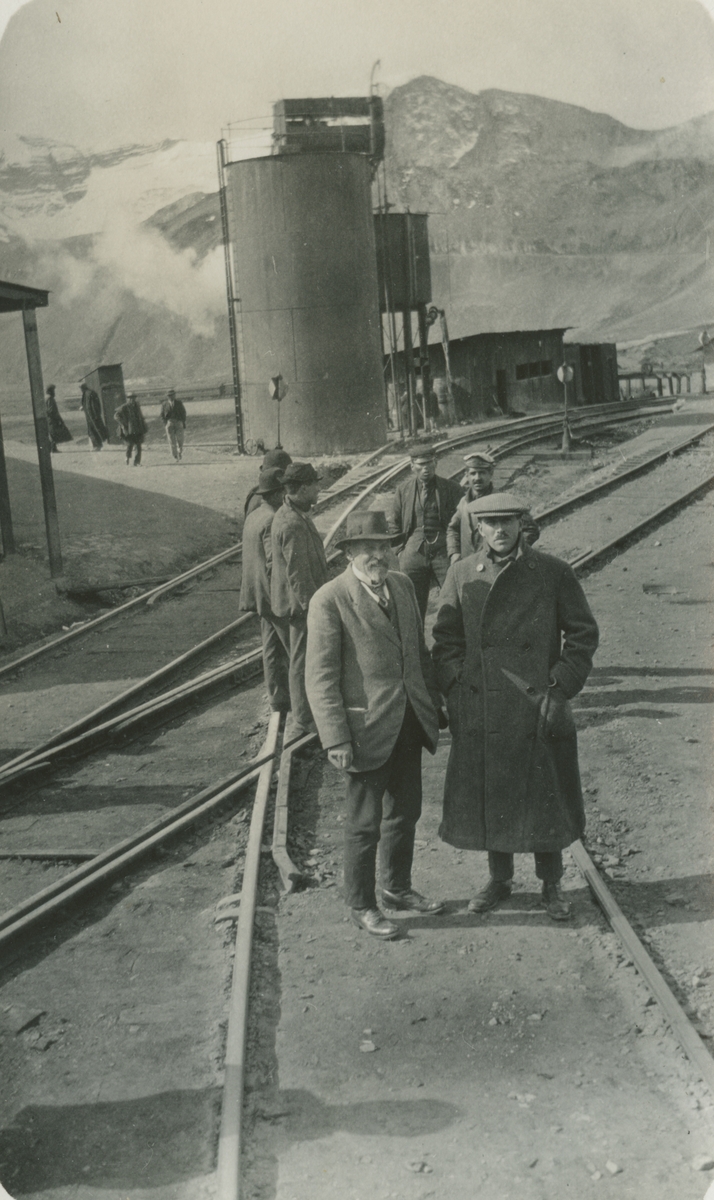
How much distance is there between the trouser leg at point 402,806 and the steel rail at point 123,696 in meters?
3.55

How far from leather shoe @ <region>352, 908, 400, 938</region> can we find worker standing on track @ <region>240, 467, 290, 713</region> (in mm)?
3286

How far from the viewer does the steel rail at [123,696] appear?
8164mm

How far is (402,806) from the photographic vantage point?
5121mm

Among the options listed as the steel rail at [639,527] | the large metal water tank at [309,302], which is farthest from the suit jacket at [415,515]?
the large metal water tank at [309,302]

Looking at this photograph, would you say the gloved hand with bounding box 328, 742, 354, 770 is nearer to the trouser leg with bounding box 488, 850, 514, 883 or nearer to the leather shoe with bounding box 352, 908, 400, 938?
the leather shoe with bounding box 352, 908, 400, 938

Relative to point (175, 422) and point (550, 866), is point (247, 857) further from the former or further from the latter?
point (175, 422)

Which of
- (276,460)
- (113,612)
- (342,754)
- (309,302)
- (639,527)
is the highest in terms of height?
(309,302)


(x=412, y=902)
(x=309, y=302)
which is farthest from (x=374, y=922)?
(x=309, y=302)

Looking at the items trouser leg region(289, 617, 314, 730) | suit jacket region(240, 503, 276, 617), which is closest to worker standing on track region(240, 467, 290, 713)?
suit jacket region(240, 503, 276, 617)

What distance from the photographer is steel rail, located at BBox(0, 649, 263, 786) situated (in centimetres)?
777

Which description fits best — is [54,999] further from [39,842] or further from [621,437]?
[621,437]

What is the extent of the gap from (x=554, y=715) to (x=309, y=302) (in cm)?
2419

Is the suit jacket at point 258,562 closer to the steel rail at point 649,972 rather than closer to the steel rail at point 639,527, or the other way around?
the steel rail at point 649,972

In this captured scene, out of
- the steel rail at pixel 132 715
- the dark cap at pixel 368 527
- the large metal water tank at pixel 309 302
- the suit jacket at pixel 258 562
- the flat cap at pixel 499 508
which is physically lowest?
the steel rail at pixel 132 715
